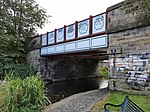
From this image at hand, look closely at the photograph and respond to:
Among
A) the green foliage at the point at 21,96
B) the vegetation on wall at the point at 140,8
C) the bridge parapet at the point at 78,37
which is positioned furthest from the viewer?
the bridge parapet at the point at 78,37

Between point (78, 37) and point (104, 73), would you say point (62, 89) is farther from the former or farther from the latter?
point (104, 73)

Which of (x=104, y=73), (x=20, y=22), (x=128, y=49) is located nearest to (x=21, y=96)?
(x=128, y=49)

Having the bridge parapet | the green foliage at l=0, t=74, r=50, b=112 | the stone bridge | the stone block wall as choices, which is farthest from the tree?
the green foliage at l=0, t=74, r=50, b=112

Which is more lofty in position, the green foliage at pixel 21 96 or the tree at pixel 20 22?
the tree at pixel 20 22

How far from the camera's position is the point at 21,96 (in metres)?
4.88

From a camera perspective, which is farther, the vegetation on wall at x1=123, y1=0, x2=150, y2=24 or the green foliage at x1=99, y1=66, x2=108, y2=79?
the green foliage at x1=99, y1=66, x2=108, y2=79

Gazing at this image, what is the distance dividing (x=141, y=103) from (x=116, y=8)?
4.36 meters

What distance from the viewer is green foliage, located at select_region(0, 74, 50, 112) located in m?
4.71

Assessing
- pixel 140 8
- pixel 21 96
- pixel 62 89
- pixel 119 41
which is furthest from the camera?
pixel 62 89

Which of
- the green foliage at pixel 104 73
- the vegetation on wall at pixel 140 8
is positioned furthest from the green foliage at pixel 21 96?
the green foliage at pixel 104 73

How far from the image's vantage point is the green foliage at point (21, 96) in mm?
4715

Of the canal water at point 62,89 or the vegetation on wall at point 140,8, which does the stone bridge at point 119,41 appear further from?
the canal water at point 62,89

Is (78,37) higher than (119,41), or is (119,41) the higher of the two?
(78,37)

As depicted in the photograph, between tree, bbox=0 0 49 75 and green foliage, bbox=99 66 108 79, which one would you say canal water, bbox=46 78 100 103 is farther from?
green foliage, bbox=99 66 108 79
